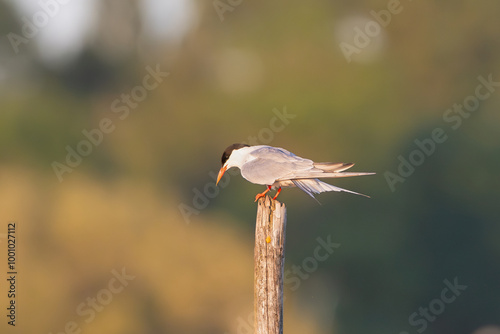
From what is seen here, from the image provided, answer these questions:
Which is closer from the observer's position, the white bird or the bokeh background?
the white bird

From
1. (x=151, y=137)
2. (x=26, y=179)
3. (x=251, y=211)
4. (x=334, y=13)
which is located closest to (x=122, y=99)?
(x=151, y=137)

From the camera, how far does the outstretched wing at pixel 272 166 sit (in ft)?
17.5

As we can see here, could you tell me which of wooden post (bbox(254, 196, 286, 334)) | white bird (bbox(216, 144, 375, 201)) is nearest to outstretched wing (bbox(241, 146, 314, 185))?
white bird (bbox(216, 144, 375, 201))

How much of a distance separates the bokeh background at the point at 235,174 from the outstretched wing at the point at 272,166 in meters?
6.13

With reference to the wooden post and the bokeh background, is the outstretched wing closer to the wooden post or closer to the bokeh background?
the wooden post

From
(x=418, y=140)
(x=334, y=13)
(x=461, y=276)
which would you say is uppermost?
(x=334, y=13)

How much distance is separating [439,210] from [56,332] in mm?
6978

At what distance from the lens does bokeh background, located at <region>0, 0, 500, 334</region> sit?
11766 mm

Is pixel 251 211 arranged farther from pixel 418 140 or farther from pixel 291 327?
pixel 418 140

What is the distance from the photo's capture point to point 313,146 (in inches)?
486

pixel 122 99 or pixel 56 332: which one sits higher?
pixel 122 99

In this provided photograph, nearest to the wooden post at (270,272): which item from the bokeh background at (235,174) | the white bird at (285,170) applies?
the white bird at (285,170)

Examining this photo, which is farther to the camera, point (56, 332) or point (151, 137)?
point (151, 137)

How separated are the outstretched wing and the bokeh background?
6.13m
